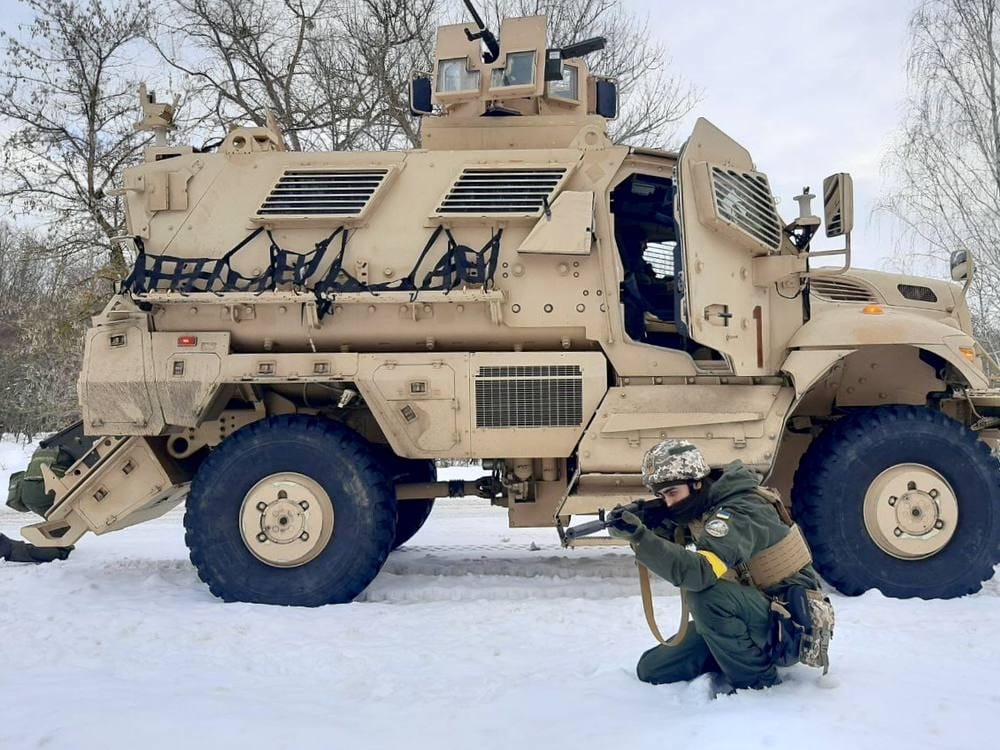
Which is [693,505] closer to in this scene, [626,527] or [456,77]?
[626,527]

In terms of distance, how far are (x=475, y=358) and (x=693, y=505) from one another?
2.10 m

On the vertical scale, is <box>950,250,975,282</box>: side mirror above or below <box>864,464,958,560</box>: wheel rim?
above

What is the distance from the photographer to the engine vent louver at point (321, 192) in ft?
18.1

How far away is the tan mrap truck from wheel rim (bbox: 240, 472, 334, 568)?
1 centimetres

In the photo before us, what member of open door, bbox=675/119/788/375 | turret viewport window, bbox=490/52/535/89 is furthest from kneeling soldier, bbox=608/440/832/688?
turret viewport window, bbox=490/52/535/89

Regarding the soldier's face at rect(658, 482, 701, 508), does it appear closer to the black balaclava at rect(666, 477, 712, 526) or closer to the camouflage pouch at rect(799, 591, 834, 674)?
the black balaclava at rect(666, 477, 712, 526)

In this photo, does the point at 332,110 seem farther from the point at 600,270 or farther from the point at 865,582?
the point at 865,582

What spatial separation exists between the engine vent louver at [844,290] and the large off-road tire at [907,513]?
111cm

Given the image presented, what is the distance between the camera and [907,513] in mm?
5363

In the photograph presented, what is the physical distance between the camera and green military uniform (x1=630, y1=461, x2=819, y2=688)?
3.22 metres

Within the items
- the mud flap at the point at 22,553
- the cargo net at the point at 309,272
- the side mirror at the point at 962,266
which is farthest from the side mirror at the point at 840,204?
the mud flap at the point at 22,553

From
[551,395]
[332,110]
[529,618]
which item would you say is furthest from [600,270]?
[332,110]

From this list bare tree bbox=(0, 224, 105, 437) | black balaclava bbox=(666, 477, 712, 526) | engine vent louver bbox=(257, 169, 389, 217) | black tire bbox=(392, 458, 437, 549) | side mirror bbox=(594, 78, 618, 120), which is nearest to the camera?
black balaclava bbox=(666, 477, 712, 526)

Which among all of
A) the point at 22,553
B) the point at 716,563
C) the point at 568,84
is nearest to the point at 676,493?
the point at 716,563
